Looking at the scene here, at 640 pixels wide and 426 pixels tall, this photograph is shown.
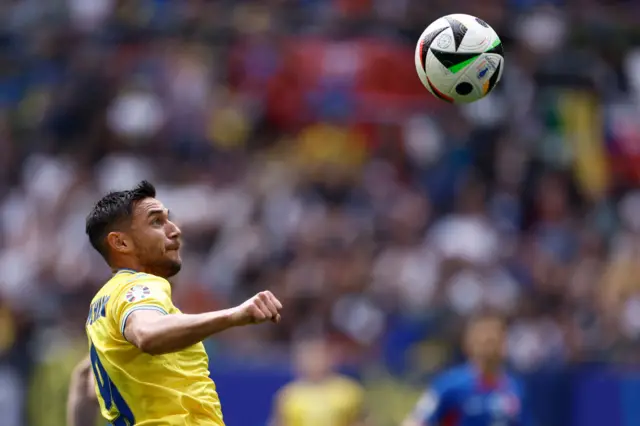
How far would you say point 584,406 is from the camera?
11.9 meters

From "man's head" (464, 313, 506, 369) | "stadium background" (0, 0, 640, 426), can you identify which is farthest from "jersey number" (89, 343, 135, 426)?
"stadium background" (0, 0, 640, 426)

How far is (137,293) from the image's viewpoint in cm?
558

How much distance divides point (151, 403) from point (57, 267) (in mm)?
8124

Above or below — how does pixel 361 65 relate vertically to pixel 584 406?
above

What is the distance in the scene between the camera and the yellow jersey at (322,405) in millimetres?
11531

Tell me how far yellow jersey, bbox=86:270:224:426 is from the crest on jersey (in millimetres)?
24

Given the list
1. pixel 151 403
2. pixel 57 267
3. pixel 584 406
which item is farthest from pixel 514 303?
pixel 151 403

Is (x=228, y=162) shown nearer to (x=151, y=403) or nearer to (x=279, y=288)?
(x=279, y=288)

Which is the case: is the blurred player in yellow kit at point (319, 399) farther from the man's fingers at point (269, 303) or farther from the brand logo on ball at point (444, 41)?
the man's fingers at point (269, 303)

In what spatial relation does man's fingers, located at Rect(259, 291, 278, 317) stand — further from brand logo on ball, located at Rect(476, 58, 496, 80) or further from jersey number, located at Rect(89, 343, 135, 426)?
brand logo on ball, located at Rect(476, 58, 496, 80)

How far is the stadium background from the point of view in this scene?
487 inches

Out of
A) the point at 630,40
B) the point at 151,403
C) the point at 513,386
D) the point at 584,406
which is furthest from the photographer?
the point at 630,40

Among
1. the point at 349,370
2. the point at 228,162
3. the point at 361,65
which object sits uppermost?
the point at 361,65

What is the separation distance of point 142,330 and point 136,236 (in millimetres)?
862
